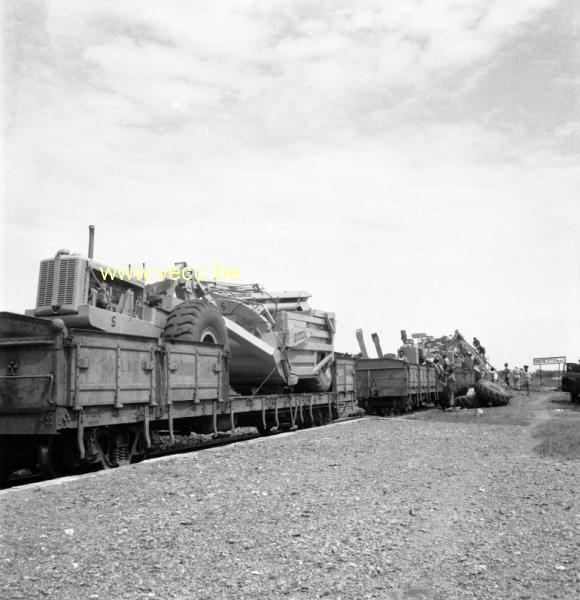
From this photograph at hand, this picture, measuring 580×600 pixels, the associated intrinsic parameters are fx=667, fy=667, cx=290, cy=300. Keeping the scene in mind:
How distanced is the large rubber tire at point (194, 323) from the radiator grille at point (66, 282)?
1720 millimetres

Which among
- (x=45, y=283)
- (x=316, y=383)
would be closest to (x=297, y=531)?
(x=45, y=283)

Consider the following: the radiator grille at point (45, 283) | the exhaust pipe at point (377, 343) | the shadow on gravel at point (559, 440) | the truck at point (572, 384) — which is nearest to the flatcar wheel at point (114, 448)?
the radiator grille at point (45, 283)

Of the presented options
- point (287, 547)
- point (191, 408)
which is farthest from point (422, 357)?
point (287, 547)

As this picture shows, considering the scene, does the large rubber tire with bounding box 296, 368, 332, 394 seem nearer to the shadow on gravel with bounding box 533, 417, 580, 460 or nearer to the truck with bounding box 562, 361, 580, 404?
the shadow on gravel with bounding box 533, 417, 580, 460

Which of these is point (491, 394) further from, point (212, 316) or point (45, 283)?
point (45, 283)

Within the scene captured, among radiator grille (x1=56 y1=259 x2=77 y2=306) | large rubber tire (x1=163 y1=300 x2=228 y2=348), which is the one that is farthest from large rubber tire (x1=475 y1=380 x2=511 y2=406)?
radiator grille (x1=56 y1=259 x2=77 y2=306)

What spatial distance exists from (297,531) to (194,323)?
19.3 ft

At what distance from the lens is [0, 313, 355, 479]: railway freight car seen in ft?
24.9

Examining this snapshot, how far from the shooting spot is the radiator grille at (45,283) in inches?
365

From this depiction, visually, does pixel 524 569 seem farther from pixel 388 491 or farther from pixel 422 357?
pixel 422 357

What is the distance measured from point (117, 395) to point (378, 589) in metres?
5.10

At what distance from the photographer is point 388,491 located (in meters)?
6.89

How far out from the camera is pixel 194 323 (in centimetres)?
1075

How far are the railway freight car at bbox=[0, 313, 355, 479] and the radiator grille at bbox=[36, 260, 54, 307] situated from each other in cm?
131
